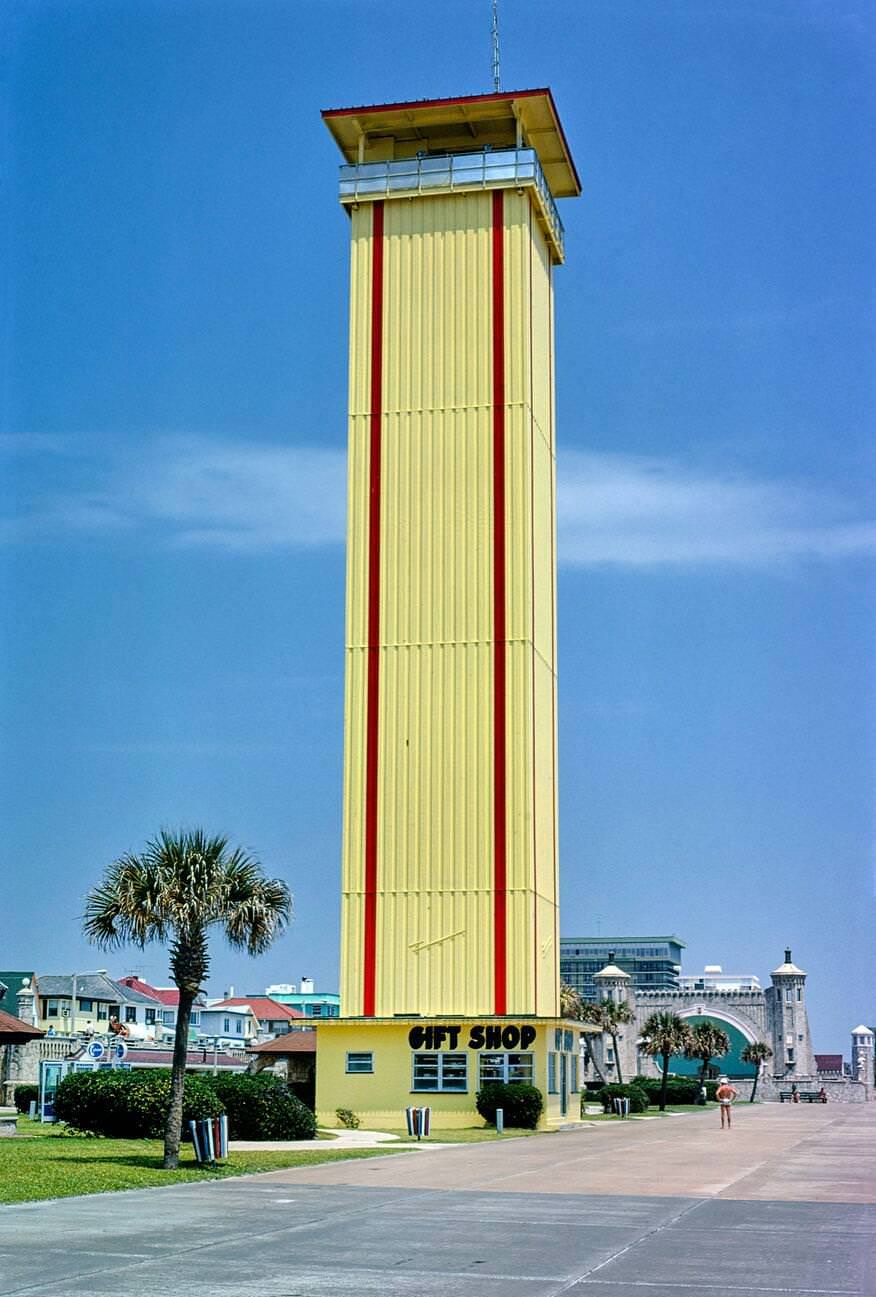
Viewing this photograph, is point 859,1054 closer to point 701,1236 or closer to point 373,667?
point 373,667

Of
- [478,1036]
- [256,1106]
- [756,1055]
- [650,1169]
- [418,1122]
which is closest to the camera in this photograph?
[650,1169]

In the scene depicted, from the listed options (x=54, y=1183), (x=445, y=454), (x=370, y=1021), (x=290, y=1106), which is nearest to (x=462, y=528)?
(x=445, y=454)

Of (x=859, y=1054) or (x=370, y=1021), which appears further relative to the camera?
(x=859, y=1054)

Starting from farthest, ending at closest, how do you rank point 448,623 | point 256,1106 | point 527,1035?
point 448,623 → point 527,1035 → point 256,1106

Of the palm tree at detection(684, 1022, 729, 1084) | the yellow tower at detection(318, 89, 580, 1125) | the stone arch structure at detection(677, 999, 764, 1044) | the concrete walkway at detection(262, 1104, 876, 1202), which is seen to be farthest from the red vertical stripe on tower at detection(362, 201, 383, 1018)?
the stone arch structure at detection(677, 999, 764, 1044)

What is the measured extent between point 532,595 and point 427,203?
1697 cm

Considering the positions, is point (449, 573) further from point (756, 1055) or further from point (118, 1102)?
point (756, 1055)

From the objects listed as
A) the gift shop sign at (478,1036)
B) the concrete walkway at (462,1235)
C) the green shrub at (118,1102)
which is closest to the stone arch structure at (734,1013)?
the gift shop sign at (478,1036)

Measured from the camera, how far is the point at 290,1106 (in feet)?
134

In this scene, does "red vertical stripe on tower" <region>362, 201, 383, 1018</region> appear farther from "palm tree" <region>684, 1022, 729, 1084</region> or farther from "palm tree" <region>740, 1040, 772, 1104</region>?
"palm tree" <region>740, 1040, 772, 1104</region>

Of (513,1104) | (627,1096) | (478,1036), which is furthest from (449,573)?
(627,1096)

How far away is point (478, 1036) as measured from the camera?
54.9m

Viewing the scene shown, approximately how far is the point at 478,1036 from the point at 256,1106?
16736 mm

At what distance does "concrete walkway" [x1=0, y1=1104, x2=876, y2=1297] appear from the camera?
49.6 ft
